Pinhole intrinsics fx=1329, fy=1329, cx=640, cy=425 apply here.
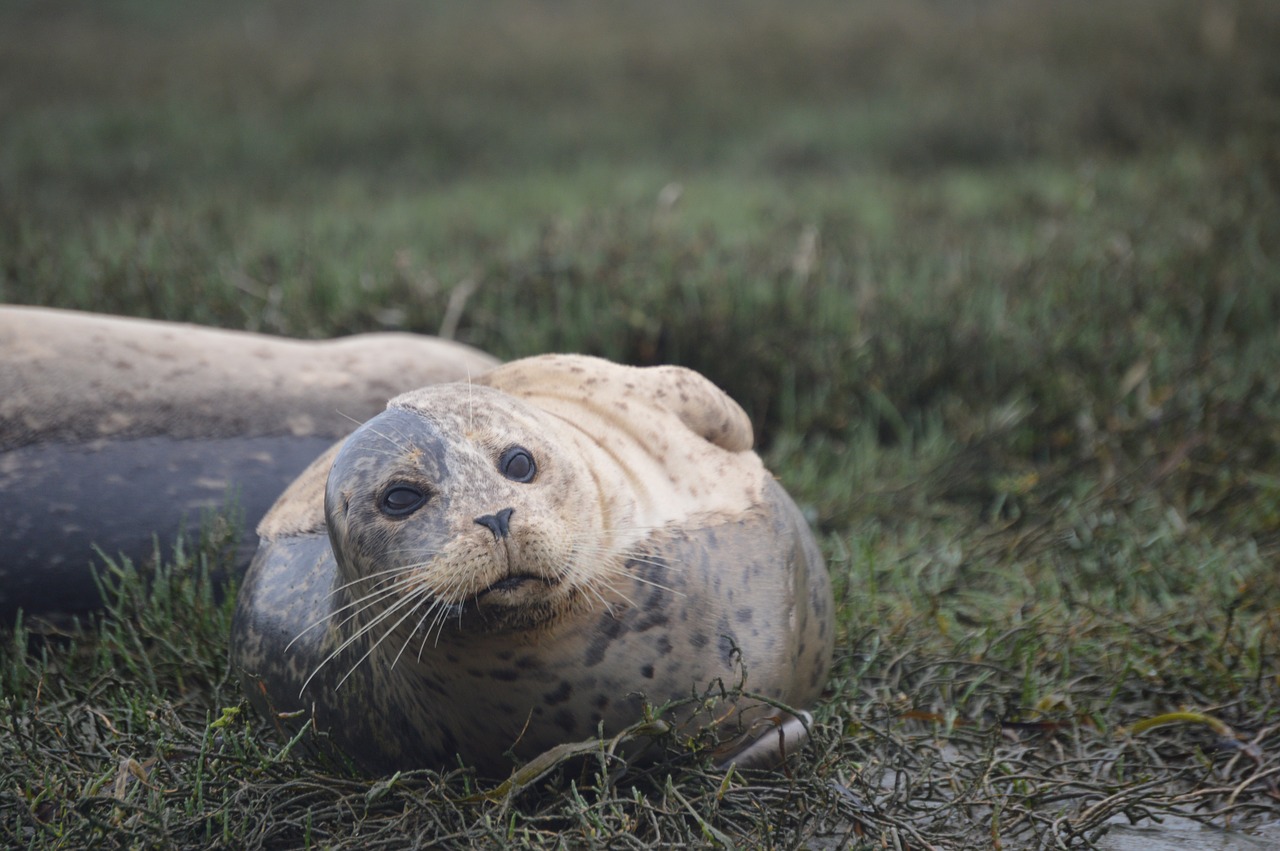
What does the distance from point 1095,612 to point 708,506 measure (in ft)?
3.68

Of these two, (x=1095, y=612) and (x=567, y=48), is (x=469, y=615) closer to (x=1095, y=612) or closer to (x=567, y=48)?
(x=1095, y=612)

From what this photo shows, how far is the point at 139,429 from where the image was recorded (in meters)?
3.34

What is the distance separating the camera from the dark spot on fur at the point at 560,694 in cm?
221

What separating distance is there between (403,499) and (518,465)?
0.20 metres

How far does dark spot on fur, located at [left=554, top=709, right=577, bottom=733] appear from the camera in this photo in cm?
223

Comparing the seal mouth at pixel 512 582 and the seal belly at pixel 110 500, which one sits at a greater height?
the seal mouth at pixel 512 582

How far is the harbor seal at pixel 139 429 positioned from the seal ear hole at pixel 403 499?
45.7 inches

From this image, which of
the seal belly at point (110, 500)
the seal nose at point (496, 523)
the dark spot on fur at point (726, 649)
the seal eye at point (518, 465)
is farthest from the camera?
the seal belly at point (110, 500)

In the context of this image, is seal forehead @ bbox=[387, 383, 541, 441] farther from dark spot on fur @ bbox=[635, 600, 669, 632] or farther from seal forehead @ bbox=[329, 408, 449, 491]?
dark spot on fur @ bbox=[635, 600, 669, 632]

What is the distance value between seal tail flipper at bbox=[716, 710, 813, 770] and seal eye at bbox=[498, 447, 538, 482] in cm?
62

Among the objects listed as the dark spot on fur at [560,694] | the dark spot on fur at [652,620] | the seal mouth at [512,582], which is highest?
the seal mouth at [512,582]

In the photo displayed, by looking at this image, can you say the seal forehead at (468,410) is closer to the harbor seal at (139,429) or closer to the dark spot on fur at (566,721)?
the dark spot on fur at (566,721)

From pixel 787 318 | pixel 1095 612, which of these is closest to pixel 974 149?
pixel 787 318

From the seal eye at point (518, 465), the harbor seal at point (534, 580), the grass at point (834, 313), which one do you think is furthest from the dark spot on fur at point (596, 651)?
the seal eye at point (518, 465)
